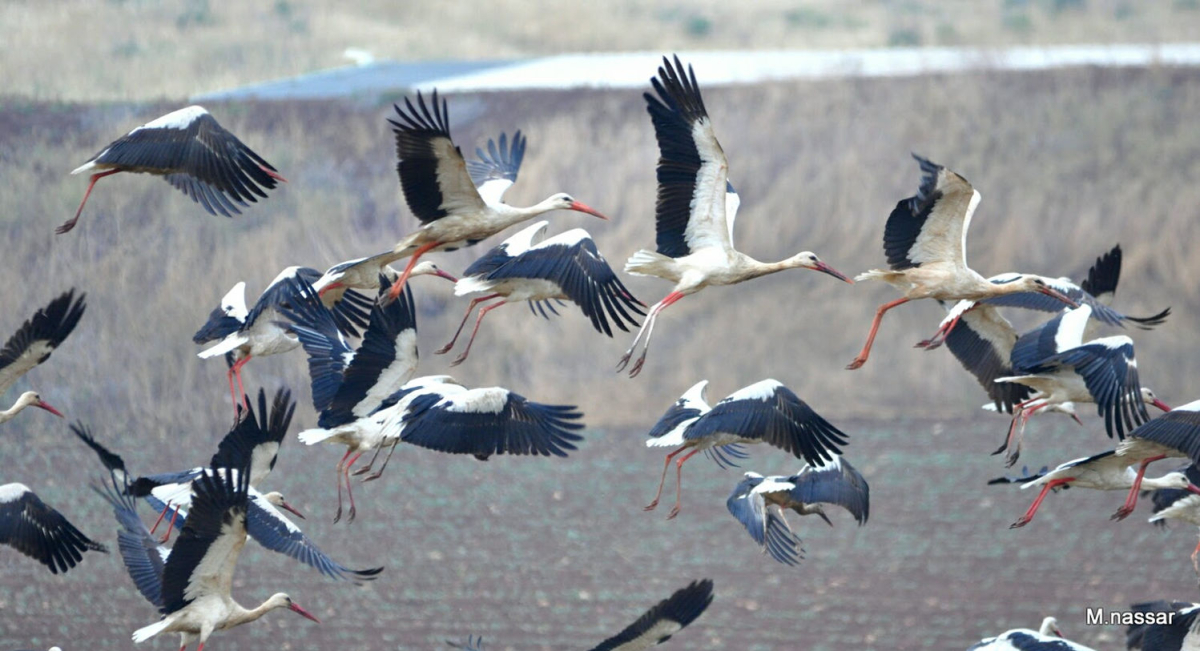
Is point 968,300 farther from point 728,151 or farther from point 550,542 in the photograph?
point 728,151

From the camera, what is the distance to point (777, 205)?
28.2 metres

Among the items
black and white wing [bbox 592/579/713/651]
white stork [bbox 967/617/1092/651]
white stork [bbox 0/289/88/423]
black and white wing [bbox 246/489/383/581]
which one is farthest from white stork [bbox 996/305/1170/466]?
white stork [bbox 0/289/88/423]

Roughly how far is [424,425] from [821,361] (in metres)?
15.4

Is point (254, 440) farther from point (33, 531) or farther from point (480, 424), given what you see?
point (33, 531)

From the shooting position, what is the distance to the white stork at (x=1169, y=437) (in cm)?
1121

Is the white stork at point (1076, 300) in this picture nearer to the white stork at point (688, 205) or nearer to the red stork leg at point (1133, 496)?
the red stork leg at point (1133, 496)

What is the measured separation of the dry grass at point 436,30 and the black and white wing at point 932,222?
1898cm

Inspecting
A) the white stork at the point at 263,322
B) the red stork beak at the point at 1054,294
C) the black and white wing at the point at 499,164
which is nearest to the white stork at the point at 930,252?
the red stork beak at the point at 1054,294

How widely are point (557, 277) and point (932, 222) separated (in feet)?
8.02

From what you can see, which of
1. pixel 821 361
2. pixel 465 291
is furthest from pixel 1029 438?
pixel 465 291

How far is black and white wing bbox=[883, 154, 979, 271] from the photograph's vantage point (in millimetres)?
11547

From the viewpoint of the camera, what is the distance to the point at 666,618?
11.1 meters

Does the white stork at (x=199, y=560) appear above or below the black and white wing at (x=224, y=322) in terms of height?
below

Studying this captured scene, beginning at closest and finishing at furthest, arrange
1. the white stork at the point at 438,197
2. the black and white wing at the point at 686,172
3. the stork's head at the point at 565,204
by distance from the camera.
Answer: the white stork at the point at 438,197 → the black and white wing at the point at 686,172 → the stork's head at the point at 565,204
